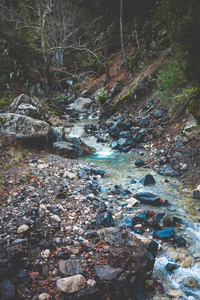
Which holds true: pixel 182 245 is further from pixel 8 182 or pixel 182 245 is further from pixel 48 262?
pixel 8 182

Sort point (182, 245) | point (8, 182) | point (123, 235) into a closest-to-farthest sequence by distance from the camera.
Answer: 1. point (123, 235)
2. point (182, 245)
3. point (8, 182)

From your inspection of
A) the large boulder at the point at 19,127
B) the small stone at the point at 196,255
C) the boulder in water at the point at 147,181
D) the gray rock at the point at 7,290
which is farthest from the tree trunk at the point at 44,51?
the small stone at the point at 196,255

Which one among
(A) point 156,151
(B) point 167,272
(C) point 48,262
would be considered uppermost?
(A) point 156,151

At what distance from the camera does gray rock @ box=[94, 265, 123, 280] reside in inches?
→ 91.2

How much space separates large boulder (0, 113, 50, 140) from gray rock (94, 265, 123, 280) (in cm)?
552

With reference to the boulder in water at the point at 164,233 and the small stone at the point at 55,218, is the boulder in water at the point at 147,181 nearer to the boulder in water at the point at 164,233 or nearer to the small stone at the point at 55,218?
the boulder in water at the point at 164,233

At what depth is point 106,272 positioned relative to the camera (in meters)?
2.38

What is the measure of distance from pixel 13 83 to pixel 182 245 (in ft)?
53.9

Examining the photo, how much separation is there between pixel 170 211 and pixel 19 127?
19.0 ft

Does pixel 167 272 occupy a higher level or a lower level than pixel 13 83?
lower

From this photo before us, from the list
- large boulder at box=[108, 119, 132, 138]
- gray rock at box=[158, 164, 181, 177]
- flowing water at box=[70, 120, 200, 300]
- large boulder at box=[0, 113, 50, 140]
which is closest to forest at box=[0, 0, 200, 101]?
large boulder at box=[108, 119, 132, 138]

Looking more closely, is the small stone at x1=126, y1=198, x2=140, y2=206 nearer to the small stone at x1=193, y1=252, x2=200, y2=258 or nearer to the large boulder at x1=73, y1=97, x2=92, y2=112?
the small stone at x1=193, y1=252, x2=200, y2=258

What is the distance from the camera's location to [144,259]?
8.31ft

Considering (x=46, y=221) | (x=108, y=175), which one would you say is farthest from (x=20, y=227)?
(x=108, y=175)
